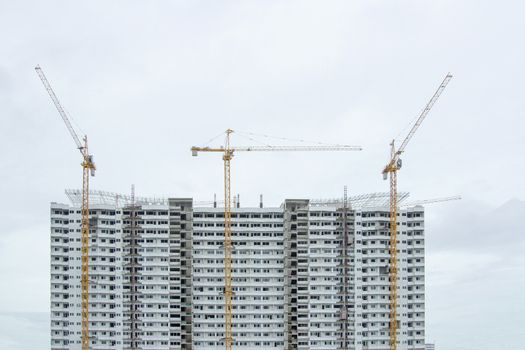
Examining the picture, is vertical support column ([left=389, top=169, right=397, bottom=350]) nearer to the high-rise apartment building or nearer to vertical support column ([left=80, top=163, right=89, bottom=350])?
the high-rise apartment building

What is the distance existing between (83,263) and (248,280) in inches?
1383

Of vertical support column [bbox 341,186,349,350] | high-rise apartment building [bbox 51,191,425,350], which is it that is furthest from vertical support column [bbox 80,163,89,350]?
vertical support column [bbox 341,186,349,350]

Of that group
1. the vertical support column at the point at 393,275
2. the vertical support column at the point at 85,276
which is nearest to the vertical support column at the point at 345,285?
the vertical support column at the point at 393,275

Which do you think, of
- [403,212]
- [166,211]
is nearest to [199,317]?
[166,211]

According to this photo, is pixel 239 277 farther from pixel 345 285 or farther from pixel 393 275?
pixel 393 275

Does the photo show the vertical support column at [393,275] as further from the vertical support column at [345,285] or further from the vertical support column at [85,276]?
the vertical support column at [85,276]

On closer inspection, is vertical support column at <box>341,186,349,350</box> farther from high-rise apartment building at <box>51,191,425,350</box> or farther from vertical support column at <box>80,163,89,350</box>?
vertical support column at <box>80,163,89,350</box>

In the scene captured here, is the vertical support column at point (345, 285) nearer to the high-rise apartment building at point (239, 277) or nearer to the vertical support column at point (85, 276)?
the high-rise apartment building at point (239, 277)

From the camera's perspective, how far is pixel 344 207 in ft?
620

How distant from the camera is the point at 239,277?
187625 mm

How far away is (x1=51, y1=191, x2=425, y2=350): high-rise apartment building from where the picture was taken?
185 meters

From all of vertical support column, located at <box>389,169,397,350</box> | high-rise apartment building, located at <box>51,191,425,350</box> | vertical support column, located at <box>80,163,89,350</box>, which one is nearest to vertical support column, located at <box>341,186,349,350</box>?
high-rise apartment building, located at <box>51,191,425,350</box>

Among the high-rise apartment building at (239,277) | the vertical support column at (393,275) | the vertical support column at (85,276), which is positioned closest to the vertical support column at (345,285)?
the high-rise apartment building at (239,277)

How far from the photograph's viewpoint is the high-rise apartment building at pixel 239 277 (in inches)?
7269
